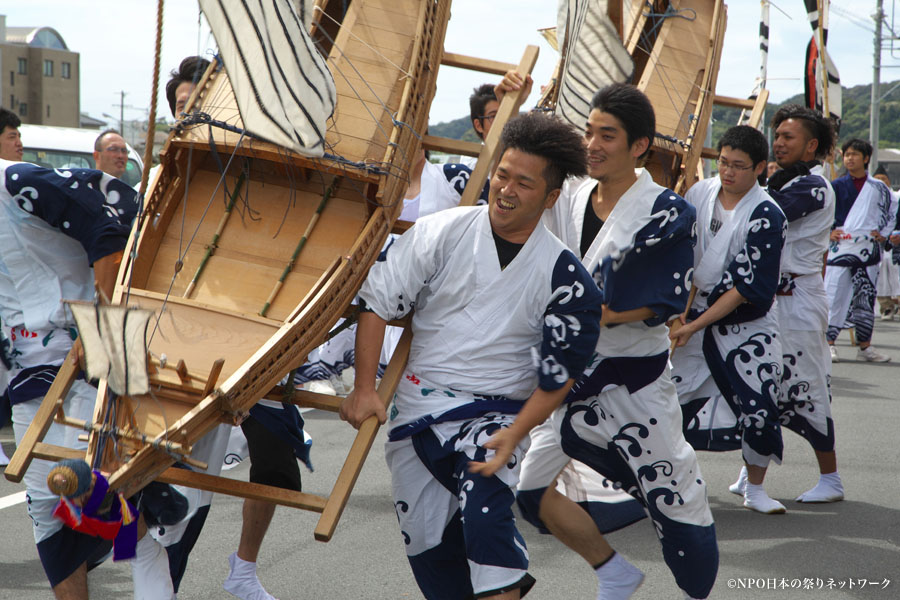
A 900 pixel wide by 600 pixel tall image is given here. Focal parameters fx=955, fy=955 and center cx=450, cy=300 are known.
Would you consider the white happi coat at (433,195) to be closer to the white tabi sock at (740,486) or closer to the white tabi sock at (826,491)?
the white tabi sock at (740,486)

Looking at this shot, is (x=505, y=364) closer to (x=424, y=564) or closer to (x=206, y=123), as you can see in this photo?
(x=424, y=564)

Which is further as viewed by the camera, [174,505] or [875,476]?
[875,476]

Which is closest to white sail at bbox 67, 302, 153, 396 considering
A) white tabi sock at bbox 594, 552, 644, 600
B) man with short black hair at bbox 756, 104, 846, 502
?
white tabi sock at bbox 594, 552, 644, 600

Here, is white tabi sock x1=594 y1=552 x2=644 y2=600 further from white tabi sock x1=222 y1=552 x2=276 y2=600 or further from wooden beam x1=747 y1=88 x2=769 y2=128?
wooden beam x1=747 y1=88 x2=769 y2=128

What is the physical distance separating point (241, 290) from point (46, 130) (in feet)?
26.0

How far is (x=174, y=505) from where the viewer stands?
3152 mm

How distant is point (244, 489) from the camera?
271 centimetres

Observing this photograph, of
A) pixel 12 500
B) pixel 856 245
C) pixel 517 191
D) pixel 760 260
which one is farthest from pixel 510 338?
pixel 856 245

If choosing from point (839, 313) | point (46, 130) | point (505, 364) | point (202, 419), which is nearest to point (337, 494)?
point (202, 419)

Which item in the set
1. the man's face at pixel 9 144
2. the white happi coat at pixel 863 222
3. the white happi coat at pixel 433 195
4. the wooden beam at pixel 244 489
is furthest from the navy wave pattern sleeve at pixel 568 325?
the white happi coat at pixel 863 222

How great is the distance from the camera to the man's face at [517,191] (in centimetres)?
278

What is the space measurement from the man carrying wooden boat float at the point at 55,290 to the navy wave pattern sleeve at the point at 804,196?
10.9 ft

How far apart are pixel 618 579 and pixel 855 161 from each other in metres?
6.71

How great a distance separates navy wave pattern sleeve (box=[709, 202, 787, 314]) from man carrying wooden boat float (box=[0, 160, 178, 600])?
2.66m
